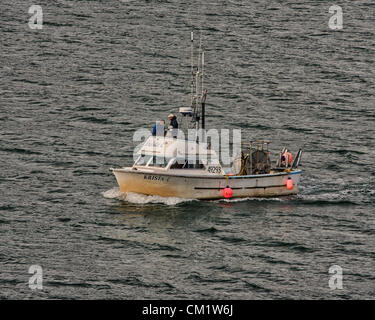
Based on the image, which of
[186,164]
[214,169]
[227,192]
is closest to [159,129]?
[186,164]

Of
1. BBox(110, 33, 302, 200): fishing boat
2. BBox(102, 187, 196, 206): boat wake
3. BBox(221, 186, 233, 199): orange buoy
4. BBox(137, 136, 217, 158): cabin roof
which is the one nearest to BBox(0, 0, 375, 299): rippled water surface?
BBox(102, 187, 196, 206): boat wake

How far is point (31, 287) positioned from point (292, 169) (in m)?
17.5

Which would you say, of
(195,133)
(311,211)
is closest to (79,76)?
(195,133)

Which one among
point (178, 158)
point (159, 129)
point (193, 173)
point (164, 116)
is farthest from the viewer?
point (164, 116)

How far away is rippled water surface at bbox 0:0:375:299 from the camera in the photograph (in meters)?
42.1

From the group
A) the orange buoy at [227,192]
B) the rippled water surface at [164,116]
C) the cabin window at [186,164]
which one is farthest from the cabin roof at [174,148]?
the rippled water surface at [164,116]

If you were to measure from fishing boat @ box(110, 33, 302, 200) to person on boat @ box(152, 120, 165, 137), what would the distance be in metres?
0.14

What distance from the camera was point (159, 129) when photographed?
50219 mm

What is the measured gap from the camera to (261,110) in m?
67.8

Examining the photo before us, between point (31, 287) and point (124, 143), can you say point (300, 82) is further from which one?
point (31, 287)

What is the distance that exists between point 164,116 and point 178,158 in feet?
55.1

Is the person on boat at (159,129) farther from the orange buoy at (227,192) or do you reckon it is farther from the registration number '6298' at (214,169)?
the orange buoy at (227,192)

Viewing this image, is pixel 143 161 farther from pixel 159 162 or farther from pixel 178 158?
pixel 178 158

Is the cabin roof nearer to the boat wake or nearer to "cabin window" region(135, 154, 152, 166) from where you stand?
"cabin window" region(135, 154, 152, 166)
